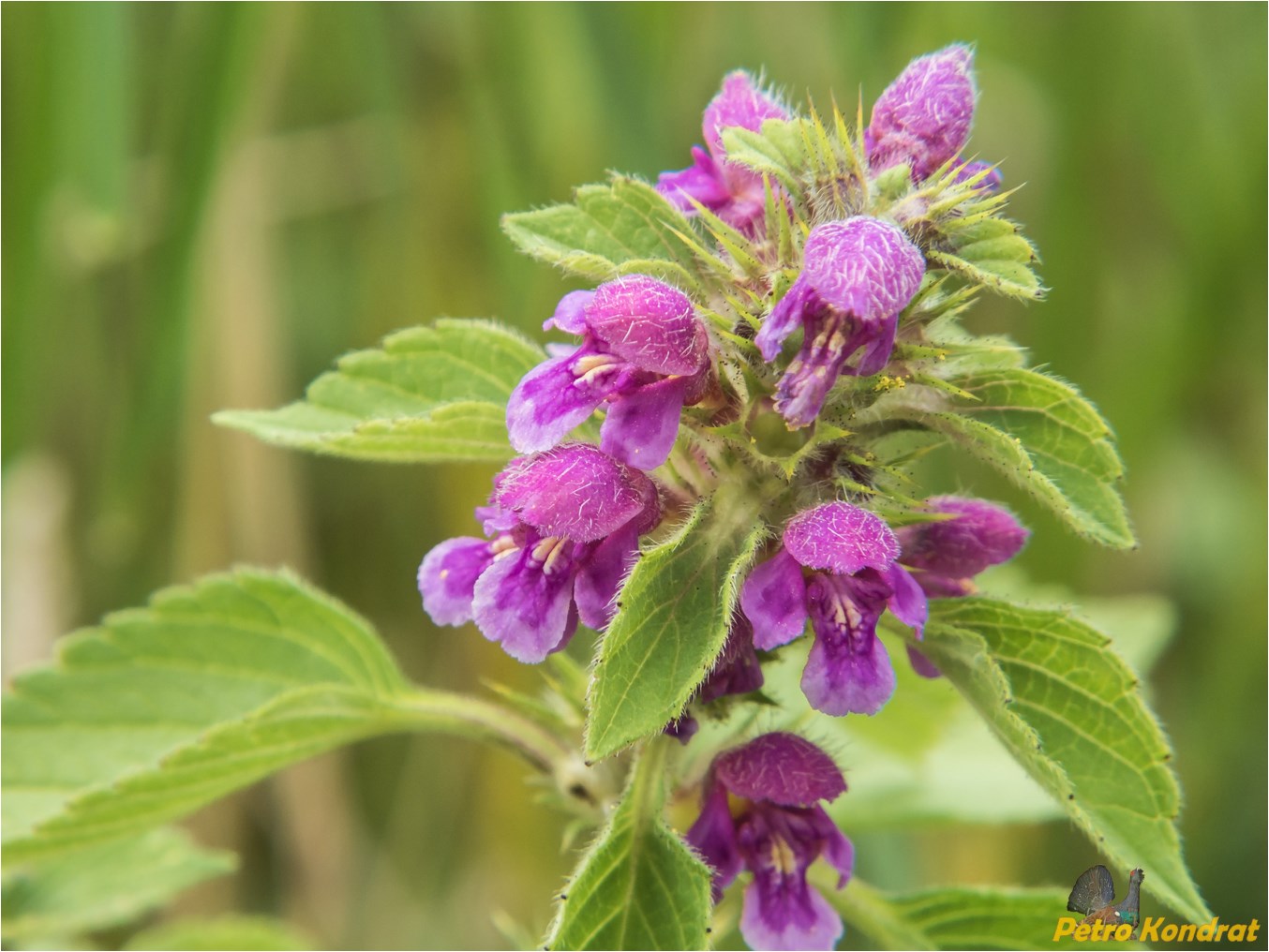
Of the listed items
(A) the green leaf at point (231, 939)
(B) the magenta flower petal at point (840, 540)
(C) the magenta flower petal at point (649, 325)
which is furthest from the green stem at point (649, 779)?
(A) the green leaf at point (231, 939)

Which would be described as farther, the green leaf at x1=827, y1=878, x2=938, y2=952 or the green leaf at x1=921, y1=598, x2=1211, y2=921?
the green leaf at x1=827, y1=878, x2=938, y2=952

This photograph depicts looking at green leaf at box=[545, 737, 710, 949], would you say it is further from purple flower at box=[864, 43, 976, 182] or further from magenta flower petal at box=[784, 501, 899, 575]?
→ purple flower at box=[864, 43, 976, 182]

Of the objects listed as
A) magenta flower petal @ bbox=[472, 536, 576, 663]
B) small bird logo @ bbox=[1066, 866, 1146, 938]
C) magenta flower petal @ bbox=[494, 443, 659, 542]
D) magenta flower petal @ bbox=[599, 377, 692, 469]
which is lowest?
small bird logo @ bbox=[1066, 866, 1146, 938]

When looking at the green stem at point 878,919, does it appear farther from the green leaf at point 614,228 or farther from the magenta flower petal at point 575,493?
the green leaf at point 614,228

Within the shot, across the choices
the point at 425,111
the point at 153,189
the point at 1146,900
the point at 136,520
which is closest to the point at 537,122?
the point at 425,111

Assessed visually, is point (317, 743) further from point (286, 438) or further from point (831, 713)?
point (831, 713)

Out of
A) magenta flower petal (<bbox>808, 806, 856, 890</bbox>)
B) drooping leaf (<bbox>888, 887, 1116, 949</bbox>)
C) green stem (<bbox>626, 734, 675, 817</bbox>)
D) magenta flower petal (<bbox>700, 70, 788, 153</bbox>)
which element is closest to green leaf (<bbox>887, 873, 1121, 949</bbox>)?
drooping leaf (<bbox>888, 887, 1116, 949</bbox>)
